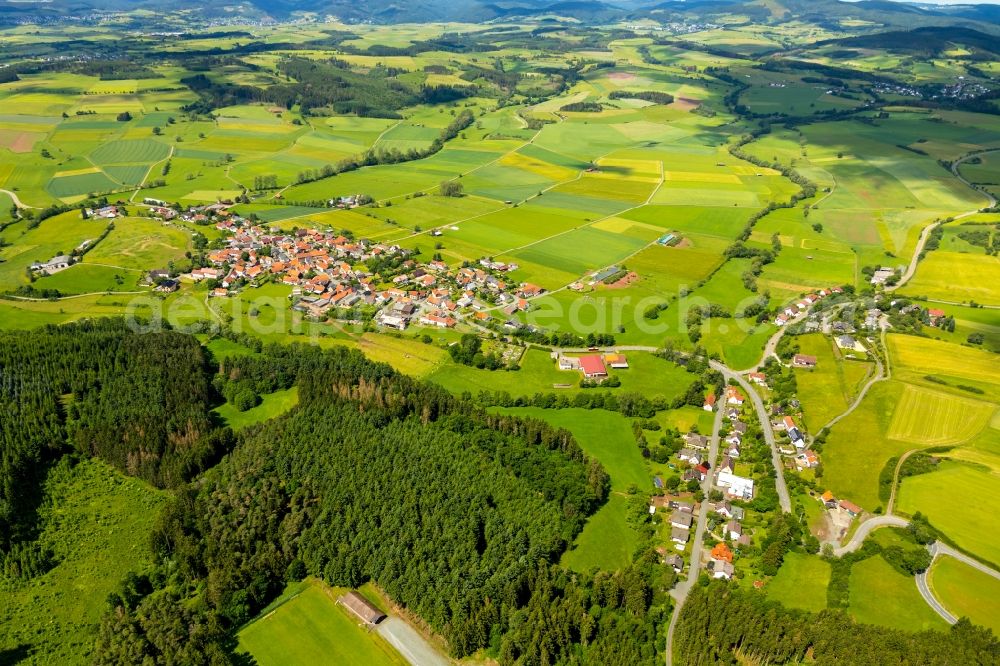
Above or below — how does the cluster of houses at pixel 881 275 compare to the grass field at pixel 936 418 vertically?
above

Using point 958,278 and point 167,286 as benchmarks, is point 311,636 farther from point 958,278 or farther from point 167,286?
point 958,278

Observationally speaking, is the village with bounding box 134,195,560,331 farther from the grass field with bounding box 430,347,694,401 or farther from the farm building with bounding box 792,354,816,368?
the farm building with bounding box 792,354,816,368

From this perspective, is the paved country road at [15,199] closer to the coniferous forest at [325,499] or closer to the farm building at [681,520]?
the coniferous forest at [325,499]

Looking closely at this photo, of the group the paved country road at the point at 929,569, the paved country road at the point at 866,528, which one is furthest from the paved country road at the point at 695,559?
the paved country road at the point at 929,569

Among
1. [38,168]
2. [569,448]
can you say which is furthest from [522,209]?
[38,168]

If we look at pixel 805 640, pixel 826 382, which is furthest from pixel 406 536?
pixel 826 382

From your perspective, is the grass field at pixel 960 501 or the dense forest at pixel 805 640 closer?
the dense forest at pixel 805 640
